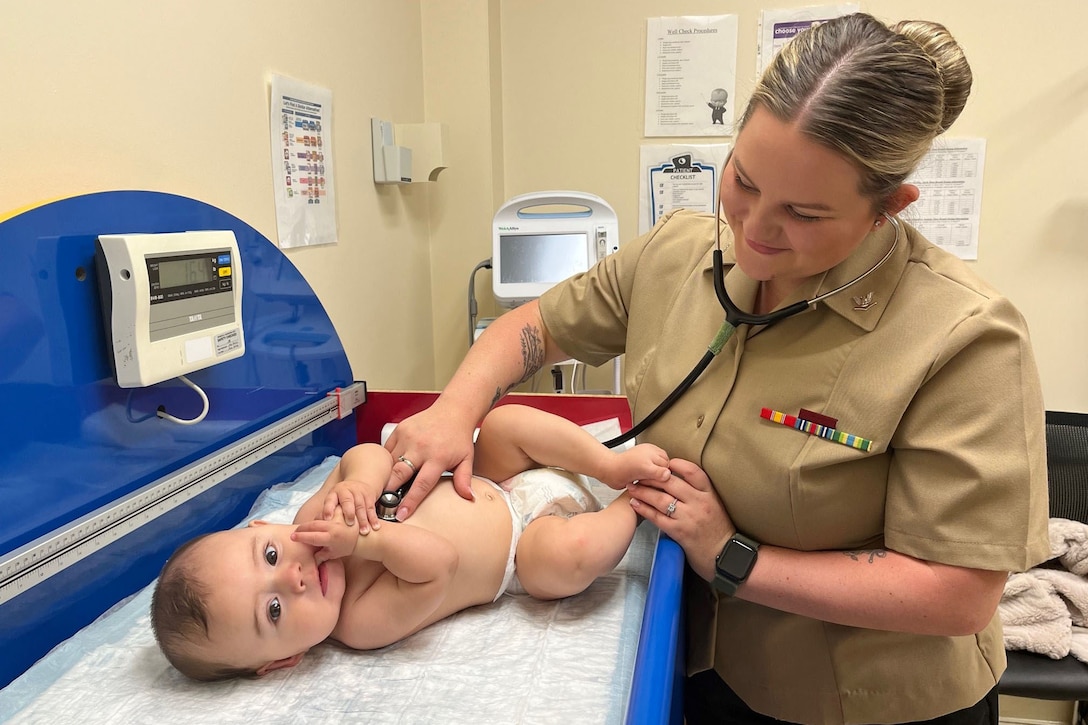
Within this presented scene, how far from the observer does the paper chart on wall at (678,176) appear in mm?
2748

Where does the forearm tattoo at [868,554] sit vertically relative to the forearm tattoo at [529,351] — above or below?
below

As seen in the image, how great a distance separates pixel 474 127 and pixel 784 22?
119cm

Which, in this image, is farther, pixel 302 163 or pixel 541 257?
pixel 541 257

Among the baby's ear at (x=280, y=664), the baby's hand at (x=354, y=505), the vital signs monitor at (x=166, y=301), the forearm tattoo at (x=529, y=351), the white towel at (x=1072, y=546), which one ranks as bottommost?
the white towel at (x=1072, y=546)

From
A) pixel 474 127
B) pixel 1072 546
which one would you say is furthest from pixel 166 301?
pixel 1072 546

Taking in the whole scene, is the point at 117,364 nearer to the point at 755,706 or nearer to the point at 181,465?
the point at 181,465

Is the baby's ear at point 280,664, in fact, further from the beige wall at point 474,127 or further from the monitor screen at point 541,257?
the monitor screen at point 541,257

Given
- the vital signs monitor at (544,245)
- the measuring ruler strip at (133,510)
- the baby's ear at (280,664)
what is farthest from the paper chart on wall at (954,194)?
the baby's ear at (280,664)

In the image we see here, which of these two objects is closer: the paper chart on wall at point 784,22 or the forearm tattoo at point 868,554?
the forearm tattoo at point 868,554

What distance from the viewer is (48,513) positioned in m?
1.05

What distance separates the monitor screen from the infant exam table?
99cm

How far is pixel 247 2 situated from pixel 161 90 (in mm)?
395

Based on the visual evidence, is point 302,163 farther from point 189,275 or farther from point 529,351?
point 529,351

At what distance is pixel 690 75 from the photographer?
8.85 ft
